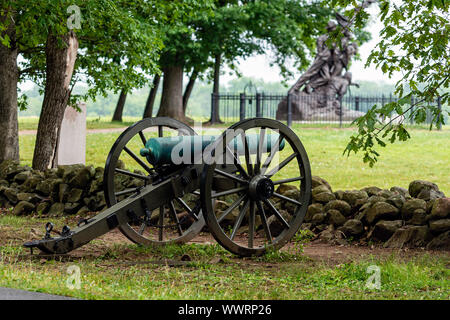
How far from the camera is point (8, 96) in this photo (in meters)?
12.7

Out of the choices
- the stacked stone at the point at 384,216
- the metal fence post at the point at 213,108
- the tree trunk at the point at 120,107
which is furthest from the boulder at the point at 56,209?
the tree trunk at the point at 120,107

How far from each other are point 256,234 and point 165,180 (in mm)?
2325

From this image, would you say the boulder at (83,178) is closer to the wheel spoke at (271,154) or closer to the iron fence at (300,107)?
the wheel spoke at (271,154)

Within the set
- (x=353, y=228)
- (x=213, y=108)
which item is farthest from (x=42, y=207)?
(x=213, y=108)

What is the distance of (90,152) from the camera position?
58.7 ft

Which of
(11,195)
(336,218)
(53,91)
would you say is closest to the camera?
(336,218)

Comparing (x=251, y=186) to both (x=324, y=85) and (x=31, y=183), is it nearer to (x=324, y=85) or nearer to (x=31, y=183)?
(x=31, y=183)

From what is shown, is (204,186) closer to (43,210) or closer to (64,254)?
(64,254)

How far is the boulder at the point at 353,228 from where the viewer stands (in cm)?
812

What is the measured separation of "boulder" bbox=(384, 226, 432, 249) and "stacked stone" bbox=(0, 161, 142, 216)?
3954 mm

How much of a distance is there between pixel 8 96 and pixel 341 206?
23.7 feet

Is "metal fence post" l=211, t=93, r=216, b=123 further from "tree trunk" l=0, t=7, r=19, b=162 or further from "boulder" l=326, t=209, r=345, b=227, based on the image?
"boulder" l=326, t=209, r=345, b=227

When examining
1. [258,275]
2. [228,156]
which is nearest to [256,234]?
[228,156]

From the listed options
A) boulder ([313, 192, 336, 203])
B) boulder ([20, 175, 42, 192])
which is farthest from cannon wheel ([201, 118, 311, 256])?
boulder ([20, 175, 42, 192])
